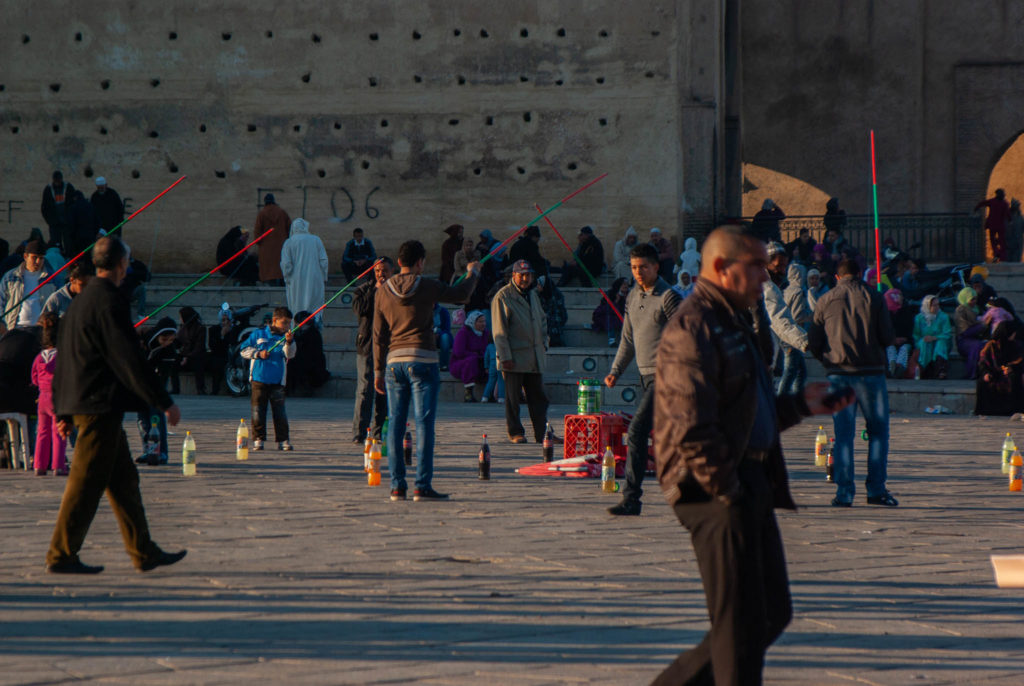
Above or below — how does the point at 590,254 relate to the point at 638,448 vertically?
above

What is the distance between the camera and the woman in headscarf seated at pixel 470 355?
18.9 m

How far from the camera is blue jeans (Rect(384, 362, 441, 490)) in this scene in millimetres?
9211

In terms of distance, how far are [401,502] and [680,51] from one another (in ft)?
65.4

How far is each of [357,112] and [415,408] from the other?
791 inches

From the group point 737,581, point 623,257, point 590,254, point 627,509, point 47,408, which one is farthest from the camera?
point 590,254

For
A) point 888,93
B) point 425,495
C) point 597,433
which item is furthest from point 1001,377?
point 888,93

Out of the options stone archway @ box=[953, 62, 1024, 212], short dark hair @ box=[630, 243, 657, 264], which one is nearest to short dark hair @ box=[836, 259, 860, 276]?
short dark hair @ box=[630, 243, 657, 264]

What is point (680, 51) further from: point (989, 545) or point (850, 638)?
point (850, 638)

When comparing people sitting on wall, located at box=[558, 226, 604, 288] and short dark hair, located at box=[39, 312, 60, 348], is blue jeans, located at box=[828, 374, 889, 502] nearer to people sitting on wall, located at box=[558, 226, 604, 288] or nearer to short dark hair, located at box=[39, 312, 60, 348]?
short dark hair, located at box=[39, 312, 60, 348]

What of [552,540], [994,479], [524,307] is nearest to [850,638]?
[552,540]

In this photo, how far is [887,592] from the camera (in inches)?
256

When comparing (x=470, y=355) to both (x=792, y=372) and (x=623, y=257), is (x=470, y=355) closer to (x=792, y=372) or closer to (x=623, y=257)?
(x=623, y=257)

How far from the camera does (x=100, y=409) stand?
665 centimetres

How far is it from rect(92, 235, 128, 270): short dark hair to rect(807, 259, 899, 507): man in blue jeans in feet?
15.4
